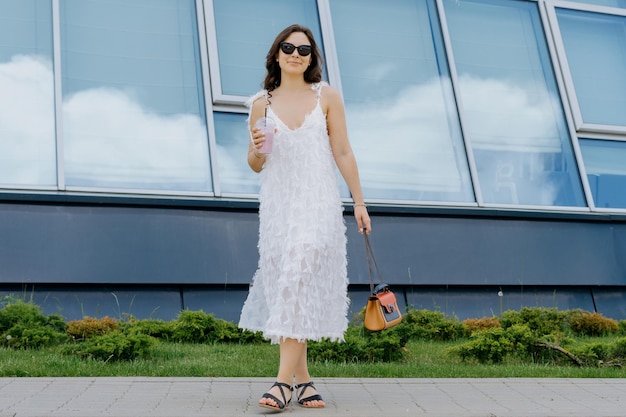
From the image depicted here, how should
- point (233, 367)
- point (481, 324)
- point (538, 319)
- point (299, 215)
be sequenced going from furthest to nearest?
point (481, 324), point (538, 319), point (233, 367), point (299, 215)

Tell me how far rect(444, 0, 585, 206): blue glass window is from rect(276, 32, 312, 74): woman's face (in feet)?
17.2

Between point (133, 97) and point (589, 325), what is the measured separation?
4.77 metres

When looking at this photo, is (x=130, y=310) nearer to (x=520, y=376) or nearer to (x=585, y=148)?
(x=520, y=376)

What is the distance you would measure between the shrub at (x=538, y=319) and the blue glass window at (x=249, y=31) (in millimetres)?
3493

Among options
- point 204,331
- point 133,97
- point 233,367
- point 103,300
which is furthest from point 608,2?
point 233,367

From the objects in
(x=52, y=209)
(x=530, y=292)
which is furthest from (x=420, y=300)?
(x=52, y=209)

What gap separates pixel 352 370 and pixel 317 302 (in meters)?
1.55

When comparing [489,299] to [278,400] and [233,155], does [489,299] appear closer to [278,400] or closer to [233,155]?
[233,155]

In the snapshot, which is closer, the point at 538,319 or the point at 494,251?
the point at 538,319

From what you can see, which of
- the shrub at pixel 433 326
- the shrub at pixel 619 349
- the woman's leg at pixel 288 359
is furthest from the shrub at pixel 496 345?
the woman's leg at pixel 288 359

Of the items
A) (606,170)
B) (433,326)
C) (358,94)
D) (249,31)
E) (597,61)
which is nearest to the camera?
(433,326)

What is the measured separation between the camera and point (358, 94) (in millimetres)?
10164

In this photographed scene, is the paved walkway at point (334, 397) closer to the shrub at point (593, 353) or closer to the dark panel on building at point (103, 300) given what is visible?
the shrub at point (593, 353)

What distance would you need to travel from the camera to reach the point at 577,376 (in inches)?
257
